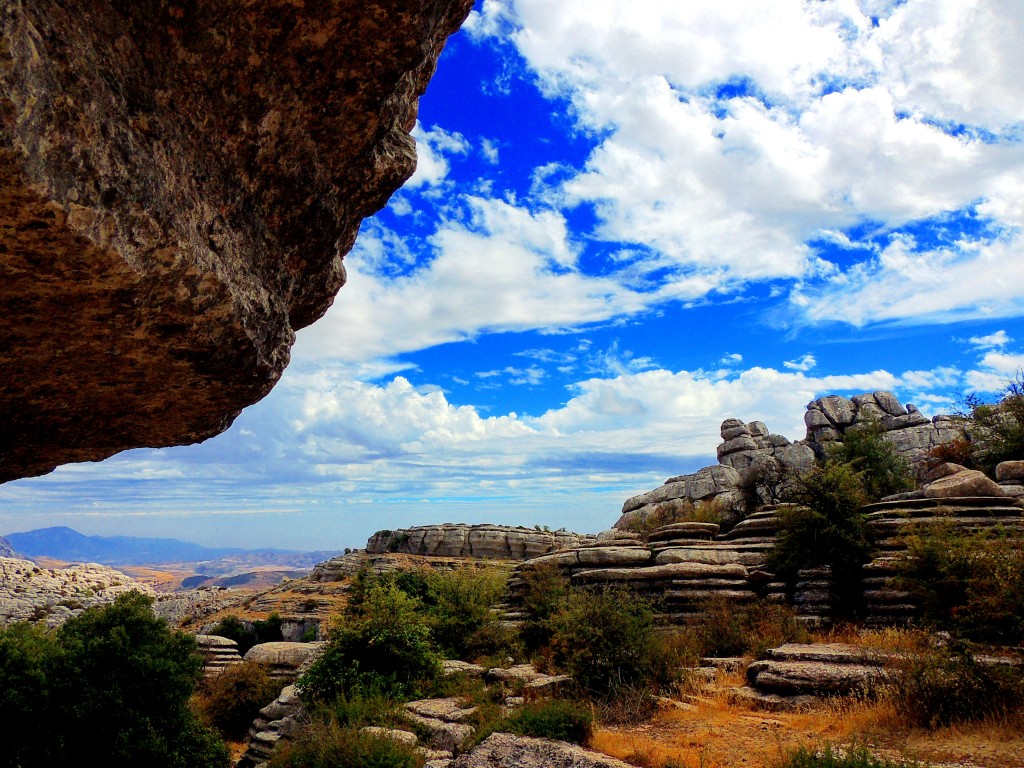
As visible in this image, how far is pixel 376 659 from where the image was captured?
623 inches

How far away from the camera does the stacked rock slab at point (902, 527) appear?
52.2ft

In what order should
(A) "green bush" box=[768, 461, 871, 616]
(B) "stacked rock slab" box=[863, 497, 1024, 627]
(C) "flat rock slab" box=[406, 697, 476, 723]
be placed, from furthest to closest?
(A) "green bush" box=[768, 461, 871, 616], (B) "stacked rock slab" box=[863, 497, 1024, 627], (C) "flat rock slab" box=[406, 697, 476, 723]

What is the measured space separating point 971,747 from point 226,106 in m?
11.0

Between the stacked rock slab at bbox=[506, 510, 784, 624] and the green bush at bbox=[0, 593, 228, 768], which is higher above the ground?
the stacked rock slab at bbox=[506, 510, 784, 624]

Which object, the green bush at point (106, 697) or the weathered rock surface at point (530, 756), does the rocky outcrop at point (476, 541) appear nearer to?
the green bush at point (106, 697)

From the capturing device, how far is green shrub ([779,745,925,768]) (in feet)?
22.1

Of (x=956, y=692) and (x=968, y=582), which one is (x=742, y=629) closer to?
(x=968, y=582)

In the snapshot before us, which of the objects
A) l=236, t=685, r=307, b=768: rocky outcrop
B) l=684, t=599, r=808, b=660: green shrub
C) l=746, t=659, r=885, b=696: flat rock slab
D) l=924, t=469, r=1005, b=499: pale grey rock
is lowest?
l=236, t=685, r=307, b=768: rocky outcrop

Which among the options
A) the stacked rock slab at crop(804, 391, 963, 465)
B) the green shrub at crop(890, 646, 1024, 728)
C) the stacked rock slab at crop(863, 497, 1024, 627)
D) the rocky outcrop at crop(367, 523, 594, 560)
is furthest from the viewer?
the rocky outcrop at crop(367, 523, 594, 560)

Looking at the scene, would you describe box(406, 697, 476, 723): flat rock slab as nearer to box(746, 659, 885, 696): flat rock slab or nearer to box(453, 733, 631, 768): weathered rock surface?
box(453, 733, 631, 768): weathered rock surface

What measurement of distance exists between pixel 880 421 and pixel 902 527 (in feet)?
118

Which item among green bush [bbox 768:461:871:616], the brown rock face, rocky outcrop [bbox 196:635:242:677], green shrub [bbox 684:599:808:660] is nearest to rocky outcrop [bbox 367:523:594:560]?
rocky outcrop [bbox 196:635:242:677]

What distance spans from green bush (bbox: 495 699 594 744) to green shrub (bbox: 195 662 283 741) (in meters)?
16.2

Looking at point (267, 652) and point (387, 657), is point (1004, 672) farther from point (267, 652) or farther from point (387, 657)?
point (267, 652)
